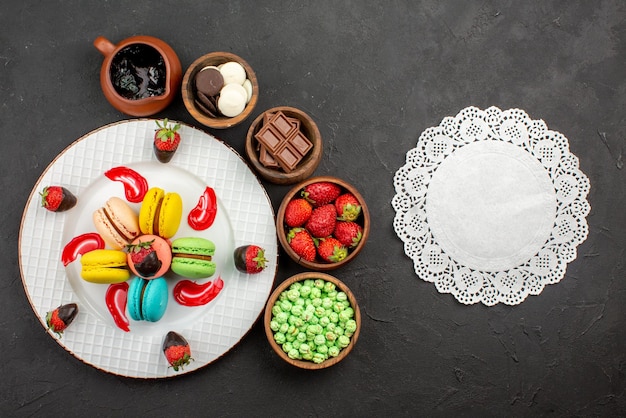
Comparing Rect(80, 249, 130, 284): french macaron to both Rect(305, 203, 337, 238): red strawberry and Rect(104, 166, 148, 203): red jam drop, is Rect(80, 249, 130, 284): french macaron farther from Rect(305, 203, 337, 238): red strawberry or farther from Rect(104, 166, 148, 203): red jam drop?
Rect(305, 203, 337, 238): red strawberry

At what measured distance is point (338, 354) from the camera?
1.75m

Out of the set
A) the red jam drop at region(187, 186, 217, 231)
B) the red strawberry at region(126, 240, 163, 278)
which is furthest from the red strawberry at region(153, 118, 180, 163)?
the red strawberry at region(126, 240, 163, 278)

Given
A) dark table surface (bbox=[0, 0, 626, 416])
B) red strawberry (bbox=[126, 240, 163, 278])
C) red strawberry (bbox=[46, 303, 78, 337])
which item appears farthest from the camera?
dark table surface (bbox=[0, 0, 626, 416])

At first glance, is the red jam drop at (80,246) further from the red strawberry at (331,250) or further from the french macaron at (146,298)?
the red strawberry at (331,250)

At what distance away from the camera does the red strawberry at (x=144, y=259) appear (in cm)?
162

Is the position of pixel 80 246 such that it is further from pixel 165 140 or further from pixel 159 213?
pixel 165 140

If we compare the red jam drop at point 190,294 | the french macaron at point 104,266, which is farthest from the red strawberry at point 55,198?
the red jam drop at point 190,294

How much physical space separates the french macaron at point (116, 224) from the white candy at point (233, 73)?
0.49 meters

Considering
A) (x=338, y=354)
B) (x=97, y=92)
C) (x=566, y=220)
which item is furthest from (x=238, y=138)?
(x=566, y=220)

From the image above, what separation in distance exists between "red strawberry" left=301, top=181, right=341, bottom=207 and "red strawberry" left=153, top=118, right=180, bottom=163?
0.41m

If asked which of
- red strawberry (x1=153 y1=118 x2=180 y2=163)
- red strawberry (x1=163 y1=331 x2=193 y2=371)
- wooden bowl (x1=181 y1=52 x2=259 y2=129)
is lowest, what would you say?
red strawberry (x1=163 y1=331 x2=193 y2=371)

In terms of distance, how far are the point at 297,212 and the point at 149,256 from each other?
45 centimetres

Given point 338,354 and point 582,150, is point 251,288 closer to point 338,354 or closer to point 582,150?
point 338,354

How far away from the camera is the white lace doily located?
192cm
